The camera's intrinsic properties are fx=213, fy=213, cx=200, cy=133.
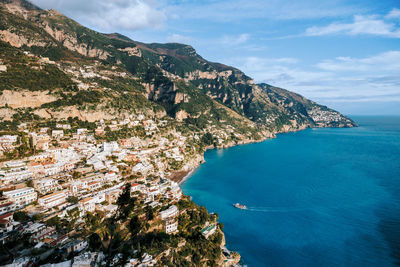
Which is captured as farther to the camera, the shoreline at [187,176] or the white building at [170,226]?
the shoreline at [187,176]

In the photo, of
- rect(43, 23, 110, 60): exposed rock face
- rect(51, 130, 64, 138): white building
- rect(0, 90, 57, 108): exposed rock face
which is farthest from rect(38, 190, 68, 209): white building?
rect(43, 23, 110, 60): exposed rock face

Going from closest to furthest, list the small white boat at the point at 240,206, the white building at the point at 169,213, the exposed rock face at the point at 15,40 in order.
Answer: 1. the white building at the point at 169,213
2. the small white boat at the point at 240,206
3. the exposed rock face at the point at 15,40

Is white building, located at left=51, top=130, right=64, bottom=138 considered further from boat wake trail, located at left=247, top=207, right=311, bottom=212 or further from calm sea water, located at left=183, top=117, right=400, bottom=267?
boat wake trail, located at left=247, top=207, right=311, bottom=212

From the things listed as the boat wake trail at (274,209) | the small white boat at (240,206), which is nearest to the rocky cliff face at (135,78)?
the small white boat at (240,206)

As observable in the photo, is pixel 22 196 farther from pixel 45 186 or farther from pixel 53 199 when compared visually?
pixel 53 199

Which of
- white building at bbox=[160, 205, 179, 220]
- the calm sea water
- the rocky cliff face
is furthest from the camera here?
the rocky cliff face

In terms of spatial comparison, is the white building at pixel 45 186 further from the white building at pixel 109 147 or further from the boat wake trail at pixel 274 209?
the boat wake trail at pixel 274 209

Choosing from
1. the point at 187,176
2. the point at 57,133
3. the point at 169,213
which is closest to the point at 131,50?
the point at 57,133
